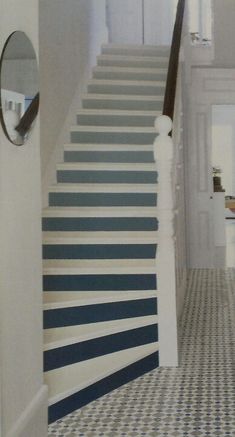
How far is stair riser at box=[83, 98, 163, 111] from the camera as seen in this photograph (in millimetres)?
6410

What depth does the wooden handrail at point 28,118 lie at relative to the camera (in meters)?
2.45

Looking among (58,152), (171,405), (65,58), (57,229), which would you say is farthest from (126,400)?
(65,58)

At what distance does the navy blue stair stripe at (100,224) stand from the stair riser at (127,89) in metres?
2.37

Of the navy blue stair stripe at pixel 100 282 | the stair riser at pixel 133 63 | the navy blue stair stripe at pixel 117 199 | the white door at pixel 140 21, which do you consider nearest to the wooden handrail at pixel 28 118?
the navy blue stair stripe at pixel 100 282

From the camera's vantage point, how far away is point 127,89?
22.1 feet

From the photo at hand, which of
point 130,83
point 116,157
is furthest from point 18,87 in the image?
point 130,83

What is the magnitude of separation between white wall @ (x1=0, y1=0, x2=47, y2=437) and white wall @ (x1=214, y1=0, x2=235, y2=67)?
20.1ft

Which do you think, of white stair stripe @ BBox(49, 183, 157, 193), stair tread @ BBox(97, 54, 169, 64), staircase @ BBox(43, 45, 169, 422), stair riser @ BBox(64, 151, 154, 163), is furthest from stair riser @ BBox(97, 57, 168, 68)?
white stair stripe @ BBox(49, 183, 157, 193)

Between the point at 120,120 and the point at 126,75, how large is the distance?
42.4 inches

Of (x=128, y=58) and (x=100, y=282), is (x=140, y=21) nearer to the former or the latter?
(x=128, y=58)

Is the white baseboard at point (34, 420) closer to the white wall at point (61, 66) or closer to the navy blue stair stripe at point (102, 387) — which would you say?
the navy blue stair stripe at point (102, 387)

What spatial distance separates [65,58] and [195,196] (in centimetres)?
304

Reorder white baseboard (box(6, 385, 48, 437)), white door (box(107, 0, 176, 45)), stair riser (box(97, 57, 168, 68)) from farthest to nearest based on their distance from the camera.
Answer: white door (box(107, 0, 176, 45)), stair riser (box(97, 57, 168, 68)), white baseboard (box(6, 385, 48, 437))

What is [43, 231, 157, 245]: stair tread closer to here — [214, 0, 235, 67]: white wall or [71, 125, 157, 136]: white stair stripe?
[71, 125, 157, 136]: white stair stripe
